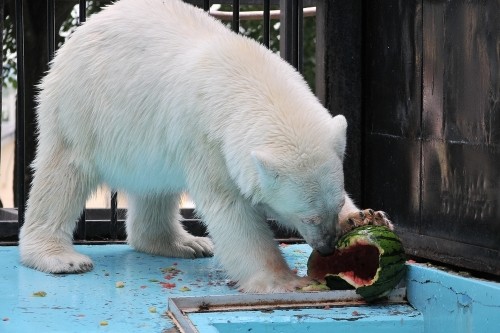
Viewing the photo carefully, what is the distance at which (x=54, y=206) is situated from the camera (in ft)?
17.6

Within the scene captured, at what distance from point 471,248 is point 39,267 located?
86.0 inches

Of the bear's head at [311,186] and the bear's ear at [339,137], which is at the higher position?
the bear's ear at [339,137]

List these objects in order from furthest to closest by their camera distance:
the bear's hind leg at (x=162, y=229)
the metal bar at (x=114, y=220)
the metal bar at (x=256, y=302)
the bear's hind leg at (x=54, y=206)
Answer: the metal bar at (x=114, y=220), the bear's hind leg at (x=162, y=229), the bear's hind leg at (x=54, y=206), the metal bar at (x=256, y=302)

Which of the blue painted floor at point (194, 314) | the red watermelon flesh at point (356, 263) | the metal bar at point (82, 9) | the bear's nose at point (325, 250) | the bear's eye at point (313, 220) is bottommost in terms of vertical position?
the blue painted floor at point (194, 314)

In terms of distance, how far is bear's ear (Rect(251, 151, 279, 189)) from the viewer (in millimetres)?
4316

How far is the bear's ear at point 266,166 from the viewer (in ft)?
14.2

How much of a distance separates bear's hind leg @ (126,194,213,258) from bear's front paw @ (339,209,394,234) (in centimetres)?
134

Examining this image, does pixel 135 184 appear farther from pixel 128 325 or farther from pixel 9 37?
pixel 9 37

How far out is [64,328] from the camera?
159 inches

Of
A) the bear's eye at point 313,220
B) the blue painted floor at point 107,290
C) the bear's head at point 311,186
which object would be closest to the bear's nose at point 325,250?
the bear's head at point 311,186

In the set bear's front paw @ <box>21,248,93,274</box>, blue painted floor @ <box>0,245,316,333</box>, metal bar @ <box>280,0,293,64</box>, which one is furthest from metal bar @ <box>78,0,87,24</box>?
bear's front paw @ <box>21,248,93,274</box>

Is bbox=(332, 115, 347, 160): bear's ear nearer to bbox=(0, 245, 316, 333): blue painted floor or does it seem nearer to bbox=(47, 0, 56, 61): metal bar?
bbox=(0, 245, 316, 333): blue painted floor

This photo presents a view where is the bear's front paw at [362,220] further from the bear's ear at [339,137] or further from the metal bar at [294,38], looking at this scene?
the metal bar at [294,38]

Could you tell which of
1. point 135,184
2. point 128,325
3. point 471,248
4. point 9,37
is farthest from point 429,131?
point 9,37
